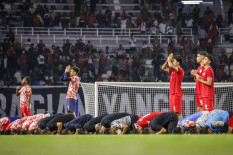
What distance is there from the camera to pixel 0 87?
15281 mm

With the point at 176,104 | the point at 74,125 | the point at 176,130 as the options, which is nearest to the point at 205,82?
the point at 176,104

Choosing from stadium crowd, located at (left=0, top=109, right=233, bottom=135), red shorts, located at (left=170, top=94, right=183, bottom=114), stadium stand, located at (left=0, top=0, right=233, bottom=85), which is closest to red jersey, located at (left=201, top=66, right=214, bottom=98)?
red shorts, located at (left=170, top=94, right=183, bottom=114)

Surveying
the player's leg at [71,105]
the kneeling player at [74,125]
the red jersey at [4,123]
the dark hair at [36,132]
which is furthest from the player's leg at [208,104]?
the red jersey at [4,123]

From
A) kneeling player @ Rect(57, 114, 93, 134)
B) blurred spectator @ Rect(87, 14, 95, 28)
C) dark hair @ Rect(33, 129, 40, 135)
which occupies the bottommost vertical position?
dark hair @ Rect(33, 129, 40, 135)

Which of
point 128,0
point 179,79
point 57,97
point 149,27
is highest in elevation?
point 128,0

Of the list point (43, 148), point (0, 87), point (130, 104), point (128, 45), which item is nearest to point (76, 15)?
point (128, 45)

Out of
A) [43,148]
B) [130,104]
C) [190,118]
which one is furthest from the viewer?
[130,104]

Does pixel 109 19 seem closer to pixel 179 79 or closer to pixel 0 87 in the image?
pixel 0 87

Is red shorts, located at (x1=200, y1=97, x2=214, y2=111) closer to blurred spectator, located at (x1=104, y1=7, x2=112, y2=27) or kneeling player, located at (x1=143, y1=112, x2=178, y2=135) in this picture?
kneeling player, located at (x1=143, y1=112, x2=178, y2=135)

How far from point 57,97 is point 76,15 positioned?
29.8 ft

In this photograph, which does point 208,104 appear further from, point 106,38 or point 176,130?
point 106,38

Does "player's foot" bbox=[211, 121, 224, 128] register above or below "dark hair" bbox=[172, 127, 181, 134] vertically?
above

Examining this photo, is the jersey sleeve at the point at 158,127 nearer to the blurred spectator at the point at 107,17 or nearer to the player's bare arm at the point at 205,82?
the player's bare arm at the point at 205,82

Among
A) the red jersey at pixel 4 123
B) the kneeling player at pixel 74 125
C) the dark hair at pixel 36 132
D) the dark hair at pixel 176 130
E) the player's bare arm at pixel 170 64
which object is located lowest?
the red jersey at pixel 4 123
